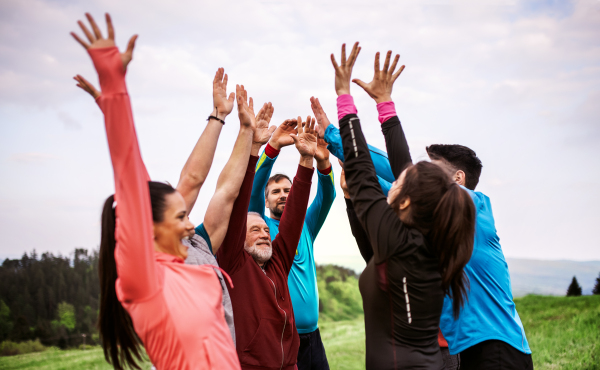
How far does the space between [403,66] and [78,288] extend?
9752 mm

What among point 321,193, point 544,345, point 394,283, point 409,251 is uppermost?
point 321,193

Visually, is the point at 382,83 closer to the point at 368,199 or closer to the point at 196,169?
the point at 368,199

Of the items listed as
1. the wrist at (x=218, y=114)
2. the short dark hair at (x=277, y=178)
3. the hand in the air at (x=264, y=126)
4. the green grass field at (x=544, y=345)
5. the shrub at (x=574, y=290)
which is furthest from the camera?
the shrub at (x=574, y=290)

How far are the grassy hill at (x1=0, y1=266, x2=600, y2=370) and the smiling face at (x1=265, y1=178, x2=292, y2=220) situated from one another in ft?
15.5

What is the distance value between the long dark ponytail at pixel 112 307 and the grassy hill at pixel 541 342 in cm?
712

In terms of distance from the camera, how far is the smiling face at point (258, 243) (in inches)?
124

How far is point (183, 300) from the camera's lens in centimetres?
163

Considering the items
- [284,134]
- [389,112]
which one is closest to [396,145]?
[389,112]

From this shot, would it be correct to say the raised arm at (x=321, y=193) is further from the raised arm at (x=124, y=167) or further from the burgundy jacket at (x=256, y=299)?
the raised arm at (x=124, y=167)

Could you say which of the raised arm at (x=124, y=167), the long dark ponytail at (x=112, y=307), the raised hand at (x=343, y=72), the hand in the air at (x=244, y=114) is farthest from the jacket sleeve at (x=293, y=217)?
the raised arm at (x=124, y=167)

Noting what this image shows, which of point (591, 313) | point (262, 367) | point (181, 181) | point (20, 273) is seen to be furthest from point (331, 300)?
point (181, 181)

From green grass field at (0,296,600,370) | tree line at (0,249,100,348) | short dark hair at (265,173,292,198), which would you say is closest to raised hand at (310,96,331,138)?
short dark hair at (265,173,292,198)

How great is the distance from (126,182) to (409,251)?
1.25 meters

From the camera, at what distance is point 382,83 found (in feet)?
8.55
